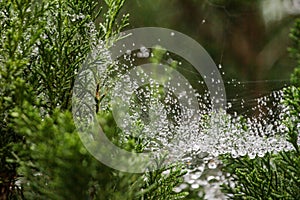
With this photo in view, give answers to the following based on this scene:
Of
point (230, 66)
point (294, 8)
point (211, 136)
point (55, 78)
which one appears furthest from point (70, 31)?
point (294, 8)

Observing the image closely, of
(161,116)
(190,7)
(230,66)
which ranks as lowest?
Answer: (161,116)

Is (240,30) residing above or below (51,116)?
above

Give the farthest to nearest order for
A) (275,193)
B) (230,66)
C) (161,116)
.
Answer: (230,66), (161,116), (275,193)

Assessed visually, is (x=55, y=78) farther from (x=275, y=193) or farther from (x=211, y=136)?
(x=211, y=136)

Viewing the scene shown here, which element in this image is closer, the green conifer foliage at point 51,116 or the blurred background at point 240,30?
the green conifer foliage at point 51,116

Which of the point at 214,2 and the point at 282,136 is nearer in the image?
the point at 282,136

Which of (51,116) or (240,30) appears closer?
(51,116)

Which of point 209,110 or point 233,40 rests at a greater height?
point 233,40

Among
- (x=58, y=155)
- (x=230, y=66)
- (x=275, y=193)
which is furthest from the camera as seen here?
(x=230, y=66)
